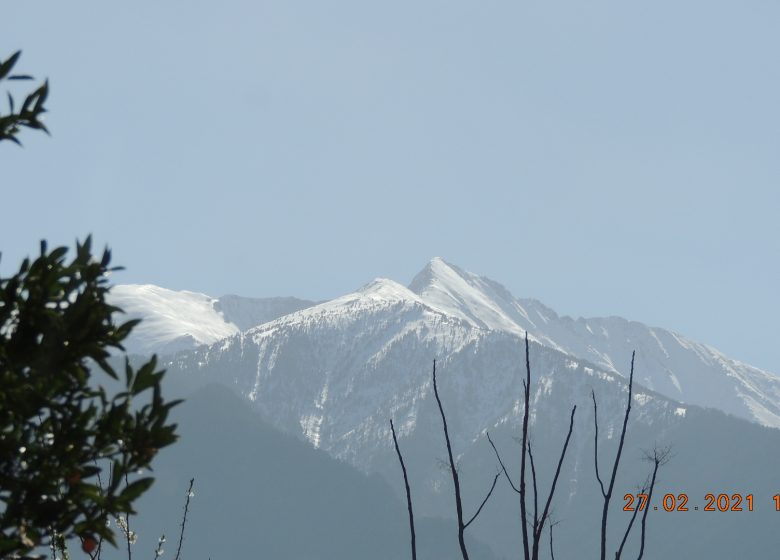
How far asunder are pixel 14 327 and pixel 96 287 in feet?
1.69

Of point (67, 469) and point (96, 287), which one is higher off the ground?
point (96, 287)

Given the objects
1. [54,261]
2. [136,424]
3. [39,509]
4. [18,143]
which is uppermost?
[18,143]

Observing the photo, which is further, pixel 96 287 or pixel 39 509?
pixel 96 287

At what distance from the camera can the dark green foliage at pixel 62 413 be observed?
17.0 feet

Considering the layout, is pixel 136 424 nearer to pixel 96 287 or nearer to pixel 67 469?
pixel 67 469

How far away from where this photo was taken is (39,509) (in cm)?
519

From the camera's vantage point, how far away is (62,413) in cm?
545

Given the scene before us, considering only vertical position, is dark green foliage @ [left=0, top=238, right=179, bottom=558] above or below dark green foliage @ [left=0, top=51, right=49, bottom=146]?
below

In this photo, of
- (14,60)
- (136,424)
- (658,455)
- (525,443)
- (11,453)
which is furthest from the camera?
→ (658,455)

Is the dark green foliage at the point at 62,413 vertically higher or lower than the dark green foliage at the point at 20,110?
lower

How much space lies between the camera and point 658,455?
377 inches

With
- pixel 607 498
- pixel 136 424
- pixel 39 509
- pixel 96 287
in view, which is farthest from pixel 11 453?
pixel 607 498

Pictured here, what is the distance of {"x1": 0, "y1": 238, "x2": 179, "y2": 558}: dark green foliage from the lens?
517 cm

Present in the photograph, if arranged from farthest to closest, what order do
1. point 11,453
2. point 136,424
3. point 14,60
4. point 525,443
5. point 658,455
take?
point 658,455 < point 525,443 < point 14,60 < point 136,424 < point 11,453
